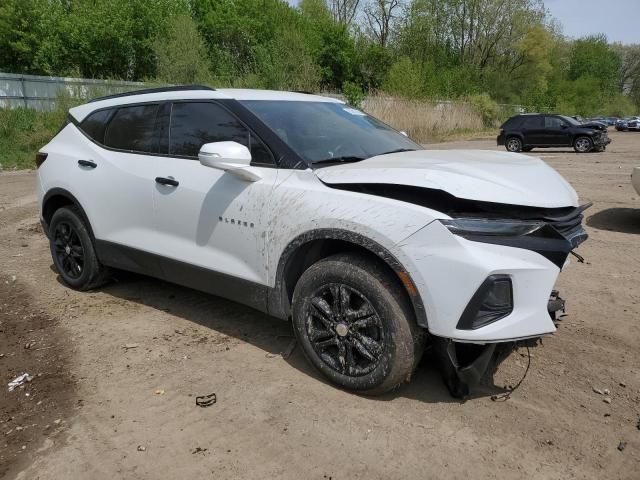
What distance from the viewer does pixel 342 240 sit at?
3008mm

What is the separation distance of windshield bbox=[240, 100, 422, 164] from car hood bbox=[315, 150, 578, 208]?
0.23 metres

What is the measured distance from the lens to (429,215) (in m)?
2.70

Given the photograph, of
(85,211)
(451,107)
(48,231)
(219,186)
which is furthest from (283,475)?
(451,107)

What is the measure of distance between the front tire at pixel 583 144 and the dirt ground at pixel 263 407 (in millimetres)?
19226

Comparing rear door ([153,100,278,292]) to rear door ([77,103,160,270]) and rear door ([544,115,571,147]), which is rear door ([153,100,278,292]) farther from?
rear door ([544,115,571,147])

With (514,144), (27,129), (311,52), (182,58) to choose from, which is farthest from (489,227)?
(311,52)

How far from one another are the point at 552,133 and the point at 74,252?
21.3 m

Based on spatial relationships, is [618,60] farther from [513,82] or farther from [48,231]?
[48,231]

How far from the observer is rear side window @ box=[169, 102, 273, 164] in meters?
3.48

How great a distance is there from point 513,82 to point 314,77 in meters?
36.4

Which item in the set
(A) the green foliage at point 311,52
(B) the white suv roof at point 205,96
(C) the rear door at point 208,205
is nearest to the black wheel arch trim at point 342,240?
(C) the rear door at point 208,205

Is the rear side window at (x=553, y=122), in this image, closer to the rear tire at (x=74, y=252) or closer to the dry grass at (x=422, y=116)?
the dry grass at (x=422, y=116)

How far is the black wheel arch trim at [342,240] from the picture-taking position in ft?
9.08

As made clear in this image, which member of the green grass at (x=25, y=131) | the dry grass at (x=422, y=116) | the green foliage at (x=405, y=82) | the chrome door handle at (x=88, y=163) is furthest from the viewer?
the green foliage at (x=405, y=82)
